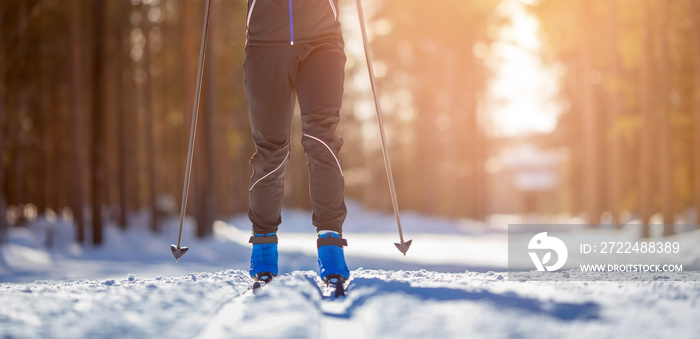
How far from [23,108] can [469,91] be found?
62.6 ft

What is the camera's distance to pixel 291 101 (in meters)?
4.11

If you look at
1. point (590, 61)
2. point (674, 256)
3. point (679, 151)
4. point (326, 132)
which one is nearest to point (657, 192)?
point (679, 151)

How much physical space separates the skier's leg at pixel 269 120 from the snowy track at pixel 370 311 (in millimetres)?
684

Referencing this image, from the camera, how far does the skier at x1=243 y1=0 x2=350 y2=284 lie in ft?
13.1

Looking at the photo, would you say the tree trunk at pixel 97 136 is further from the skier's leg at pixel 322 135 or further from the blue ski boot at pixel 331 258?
the blue ski boot at pixel 331 258

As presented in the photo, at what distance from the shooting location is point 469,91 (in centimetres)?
3306

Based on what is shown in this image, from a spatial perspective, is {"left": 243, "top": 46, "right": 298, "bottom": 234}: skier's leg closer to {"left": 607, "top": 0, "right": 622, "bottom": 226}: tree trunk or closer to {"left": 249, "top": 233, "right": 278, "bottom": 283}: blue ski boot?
{"left": 249, "top": 233, "right": 278, "bottom": 283}: blue ski boot

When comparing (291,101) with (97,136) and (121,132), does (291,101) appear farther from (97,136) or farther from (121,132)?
(121,132)

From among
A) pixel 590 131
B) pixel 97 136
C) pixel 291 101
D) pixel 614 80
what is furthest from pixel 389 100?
pixel 291 101

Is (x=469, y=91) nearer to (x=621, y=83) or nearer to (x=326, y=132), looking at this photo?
(x=621, y=83)

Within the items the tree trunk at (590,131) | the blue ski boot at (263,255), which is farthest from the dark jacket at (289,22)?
the tree trunk at (590,131)

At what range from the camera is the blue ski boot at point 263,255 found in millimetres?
4060

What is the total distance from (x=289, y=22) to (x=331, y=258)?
1350 millimetres

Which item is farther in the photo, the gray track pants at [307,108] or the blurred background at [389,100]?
the blurred background at [389,100]
